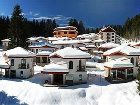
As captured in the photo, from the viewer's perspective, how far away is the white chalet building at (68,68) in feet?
202

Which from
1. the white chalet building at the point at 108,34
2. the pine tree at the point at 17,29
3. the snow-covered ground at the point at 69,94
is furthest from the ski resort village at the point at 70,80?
the white chalet building at the point at 108,34

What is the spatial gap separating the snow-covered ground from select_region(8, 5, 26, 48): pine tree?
28.4 meters

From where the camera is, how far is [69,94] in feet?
186

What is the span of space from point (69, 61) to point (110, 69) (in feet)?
28.6

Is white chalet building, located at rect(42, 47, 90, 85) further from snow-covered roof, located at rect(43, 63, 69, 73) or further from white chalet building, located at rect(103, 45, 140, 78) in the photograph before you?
white chalet building, located at rect(103, 45, 140, 78)

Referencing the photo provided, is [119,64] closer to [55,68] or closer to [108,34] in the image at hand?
[55,68]

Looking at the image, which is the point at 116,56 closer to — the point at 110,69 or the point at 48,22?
the point at 110,69

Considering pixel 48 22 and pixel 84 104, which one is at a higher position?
pixel 48 22

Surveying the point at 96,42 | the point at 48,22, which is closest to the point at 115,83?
the point at 96,42

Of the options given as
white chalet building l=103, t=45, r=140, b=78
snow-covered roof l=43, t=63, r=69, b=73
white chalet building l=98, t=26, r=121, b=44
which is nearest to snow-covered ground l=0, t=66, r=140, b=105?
snow-covered roof l=43, t=63, r=69, b=73

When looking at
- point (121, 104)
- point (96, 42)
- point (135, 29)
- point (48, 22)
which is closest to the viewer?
point (121, 104)

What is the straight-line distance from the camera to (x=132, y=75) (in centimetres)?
6631

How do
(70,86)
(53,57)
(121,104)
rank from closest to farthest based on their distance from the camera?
(121,104)
(70,86)
(53,57)

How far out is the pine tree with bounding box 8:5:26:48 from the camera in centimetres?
8994
